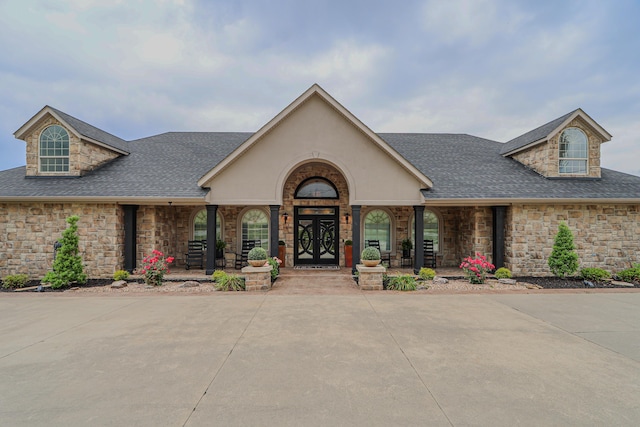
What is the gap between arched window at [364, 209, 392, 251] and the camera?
1430cm

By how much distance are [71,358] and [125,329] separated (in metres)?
1.31

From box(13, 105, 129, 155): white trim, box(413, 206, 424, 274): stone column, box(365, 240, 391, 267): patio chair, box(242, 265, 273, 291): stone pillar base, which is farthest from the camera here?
box(365, 240, 391, 267): patio chair

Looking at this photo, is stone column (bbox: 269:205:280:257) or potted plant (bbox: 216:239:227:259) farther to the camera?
potted plant (bbox: 216:239:227:259)

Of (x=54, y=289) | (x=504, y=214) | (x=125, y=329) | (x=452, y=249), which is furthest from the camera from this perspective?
(x=452, y=249)

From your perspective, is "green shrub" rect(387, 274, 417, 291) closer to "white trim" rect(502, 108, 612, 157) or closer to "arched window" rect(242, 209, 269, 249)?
"arched window" rect(242, 209, 269, 249)

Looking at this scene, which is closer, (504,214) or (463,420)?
(463,420)

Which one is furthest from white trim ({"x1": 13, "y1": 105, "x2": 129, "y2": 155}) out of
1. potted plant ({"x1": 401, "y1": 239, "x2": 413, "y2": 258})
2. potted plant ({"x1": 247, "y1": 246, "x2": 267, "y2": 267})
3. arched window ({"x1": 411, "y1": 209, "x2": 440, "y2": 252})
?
arched window ({"x1": 411, "y1": 209, "x2": 440, "y2": 252})

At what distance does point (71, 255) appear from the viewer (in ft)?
33.3

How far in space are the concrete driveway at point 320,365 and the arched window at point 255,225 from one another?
6.75 metres

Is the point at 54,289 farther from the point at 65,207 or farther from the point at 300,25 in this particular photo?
the point at 300,25

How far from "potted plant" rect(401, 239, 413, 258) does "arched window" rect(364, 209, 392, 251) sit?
2.41 feet

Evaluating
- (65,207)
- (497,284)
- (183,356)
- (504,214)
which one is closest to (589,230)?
(504,214)

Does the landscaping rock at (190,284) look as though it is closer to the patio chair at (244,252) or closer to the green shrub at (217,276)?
the green shrub at (217,276)

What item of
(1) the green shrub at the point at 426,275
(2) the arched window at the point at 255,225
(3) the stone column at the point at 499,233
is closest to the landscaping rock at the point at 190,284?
(2) the arched window at the point at 255,225
